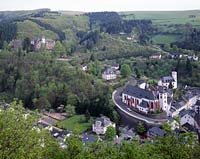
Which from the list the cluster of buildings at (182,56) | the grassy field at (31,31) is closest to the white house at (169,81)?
the cluster of buildings at (182,56)

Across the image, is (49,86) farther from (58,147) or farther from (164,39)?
(164,39)

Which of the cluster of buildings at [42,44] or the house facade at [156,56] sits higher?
the cluster of buildings at [42,44]

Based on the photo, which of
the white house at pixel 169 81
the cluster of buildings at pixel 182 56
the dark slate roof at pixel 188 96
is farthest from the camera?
the cluster of buildings at pixel 182 56

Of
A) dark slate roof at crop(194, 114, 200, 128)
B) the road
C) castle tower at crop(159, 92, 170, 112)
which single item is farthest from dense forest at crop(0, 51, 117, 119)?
dark slate roof at crop(194, 114, 200, 128)

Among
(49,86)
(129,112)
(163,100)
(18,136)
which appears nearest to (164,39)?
(49,86)

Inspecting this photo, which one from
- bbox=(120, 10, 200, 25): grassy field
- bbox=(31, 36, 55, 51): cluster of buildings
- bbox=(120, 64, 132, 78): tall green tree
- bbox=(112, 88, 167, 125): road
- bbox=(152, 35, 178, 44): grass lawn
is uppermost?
bbox=(120, 10, 200, 25): grassy field

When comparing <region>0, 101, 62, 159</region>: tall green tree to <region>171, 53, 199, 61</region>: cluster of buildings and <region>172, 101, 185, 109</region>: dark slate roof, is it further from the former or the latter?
<region>171, 53, 199, 61</region>: cluster of buildings

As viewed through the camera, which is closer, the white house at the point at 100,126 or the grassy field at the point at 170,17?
the white house at the point at 100,126

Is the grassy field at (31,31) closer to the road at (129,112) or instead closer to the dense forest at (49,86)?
the dense forest at (49,86)

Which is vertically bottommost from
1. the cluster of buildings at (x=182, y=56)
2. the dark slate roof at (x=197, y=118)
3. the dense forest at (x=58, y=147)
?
the dark slate roof at (x=197, y=118)
